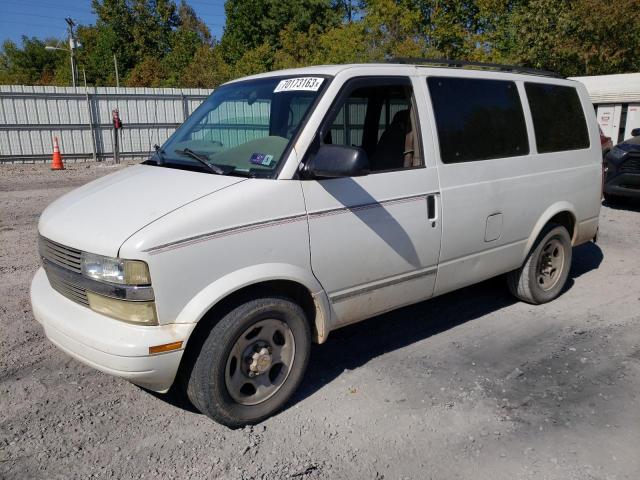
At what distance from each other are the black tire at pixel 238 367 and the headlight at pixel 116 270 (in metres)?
0.52

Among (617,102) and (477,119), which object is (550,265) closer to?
(477,119)

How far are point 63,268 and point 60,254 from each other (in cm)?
8

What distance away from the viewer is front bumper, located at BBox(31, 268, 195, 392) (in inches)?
108

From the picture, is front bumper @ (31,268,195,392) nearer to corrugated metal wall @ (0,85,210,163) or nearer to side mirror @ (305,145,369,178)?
side mirror @ (305,145,369,178)

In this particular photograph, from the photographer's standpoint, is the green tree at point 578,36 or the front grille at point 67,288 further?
the green tree at point 578,36

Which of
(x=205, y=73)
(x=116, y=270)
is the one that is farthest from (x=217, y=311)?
(x=205, y=73)

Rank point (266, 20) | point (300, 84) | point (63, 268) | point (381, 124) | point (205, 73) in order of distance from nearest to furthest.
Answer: point (63, 268) < point (300, 84) < point (381, 124) < point (205, 73) < point (266, 20)

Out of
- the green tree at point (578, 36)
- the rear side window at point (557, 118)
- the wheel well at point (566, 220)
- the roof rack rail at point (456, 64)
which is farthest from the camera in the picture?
the green tree at point (578, 36)

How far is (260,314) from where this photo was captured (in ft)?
10.1

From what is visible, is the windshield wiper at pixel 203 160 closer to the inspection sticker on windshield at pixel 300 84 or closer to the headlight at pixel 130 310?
the inspection sticker on windshield at pixel 300 84

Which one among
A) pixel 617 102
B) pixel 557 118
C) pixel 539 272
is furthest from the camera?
pixel 617 102

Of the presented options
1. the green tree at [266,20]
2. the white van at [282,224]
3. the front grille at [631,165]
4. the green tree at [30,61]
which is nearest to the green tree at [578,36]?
the front grille at [631,165]

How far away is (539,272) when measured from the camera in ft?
17.0

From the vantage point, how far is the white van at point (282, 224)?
2.81 metres
